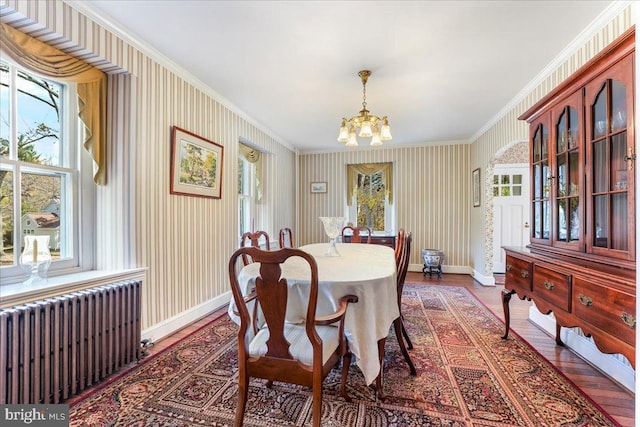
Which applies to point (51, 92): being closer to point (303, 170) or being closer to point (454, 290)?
point (303, 170)

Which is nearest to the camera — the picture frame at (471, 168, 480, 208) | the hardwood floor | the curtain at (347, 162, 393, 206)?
the hardwood floor

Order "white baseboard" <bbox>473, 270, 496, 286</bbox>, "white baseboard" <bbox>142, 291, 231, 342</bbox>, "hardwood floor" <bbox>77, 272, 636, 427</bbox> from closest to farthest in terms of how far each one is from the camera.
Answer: "hardwood floor" <bbox>77, 272, 636, 427</bbox> → "white baseboard" <bbox>142, 291, 231, 342</bbox> → "white baseboard" <bbox>473, 270, 496, 286</bbox>

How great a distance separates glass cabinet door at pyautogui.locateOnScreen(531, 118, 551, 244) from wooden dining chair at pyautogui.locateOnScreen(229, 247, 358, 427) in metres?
1.75

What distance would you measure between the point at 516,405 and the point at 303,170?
16.9 ft

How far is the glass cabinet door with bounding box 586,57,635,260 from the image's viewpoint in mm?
1396

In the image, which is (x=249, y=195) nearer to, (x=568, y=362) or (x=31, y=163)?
(x=31, y=163)

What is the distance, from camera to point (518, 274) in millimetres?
2330

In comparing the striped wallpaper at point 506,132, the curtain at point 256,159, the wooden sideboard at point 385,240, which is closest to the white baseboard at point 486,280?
the striped wallpaper at point 506,132

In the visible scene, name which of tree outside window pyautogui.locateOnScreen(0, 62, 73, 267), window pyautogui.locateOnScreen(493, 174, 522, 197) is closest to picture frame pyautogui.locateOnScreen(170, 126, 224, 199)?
tree outside window pyautogui.locateOnScreen(0, 62, 73, 267)

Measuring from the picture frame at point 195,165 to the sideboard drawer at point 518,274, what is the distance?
3045 millimetres

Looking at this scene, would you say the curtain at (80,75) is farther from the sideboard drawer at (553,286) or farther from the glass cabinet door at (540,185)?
the glass cabinet door at (540,185)

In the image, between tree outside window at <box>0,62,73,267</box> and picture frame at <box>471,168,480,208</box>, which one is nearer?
tree outside window at <box>0,62,73,267</box>

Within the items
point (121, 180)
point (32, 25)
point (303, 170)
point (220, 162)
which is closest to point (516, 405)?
point (121, 180)

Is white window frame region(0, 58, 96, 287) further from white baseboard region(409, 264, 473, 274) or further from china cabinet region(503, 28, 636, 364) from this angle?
white baseboard region(409, 264, 473, 274)
